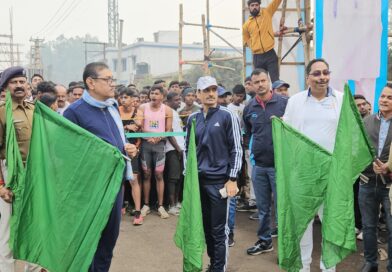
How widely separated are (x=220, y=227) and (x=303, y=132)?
1172 mm

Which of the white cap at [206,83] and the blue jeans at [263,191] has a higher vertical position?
the white cap at [206,83]

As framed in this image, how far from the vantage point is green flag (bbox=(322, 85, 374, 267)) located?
3.75m

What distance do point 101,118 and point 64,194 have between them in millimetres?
660

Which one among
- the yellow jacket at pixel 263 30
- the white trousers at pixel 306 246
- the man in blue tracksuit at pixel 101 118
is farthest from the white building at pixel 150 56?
the man in blue tracksuit at pixel 101 118

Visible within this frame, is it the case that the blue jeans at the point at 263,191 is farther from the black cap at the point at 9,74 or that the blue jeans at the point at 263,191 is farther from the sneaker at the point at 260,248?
the black cap at the point at 9,74

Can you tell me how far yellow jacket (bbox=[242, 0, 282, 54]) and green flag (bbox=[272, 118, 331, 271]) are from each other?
414 cm

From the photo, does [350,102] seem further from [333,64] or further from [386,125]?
[333,64]

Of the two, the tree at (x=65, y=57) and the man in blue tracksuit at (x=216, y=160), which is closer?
the man in blue tracksuit at (x=216, y=160)

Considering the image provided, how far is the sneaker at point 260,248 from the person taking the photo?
5.23m

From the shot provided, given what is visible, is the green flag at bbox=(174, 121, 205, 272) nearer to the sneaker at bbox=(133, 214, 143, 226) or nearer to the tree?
the sneaker at bbox=(133, 214, 143, 226)

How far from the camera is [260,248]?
526 cm

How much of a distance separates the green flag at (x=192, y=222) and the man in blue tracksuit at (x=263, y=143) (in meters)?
1.18

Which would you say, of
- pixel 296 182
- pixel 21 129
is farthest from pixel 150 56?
pixel 296 182

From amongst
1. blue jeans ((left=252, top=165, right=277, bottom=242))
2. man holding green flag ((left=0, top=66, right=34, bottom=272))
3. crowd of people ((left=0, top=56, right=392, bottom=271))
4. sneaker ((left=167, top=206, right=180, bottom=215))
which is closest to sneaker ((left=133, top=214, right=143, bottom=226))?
sneaker ((left=167, top=206, right=180, bottom=215))
